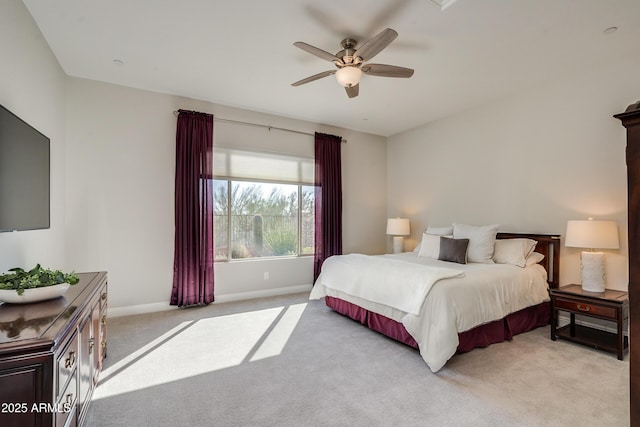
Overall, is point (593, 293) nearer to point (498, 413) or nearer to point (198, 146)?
point (498, 413)

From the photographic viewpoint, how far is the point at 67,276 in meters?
1.94

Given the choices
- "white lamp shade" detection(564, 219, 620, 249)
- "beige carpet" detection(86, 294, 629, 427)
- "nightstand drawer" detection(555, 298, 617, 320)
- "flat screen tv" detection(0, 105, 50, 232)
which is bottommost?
"beige carpet" detection(86, 294, 629, 427)

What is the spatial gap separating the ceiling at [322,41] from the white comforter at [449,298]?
218 centimetres

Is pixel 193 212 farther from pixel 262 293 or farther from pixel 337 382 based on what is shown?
pixel 337 382

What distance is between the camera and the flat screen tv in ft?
5.96

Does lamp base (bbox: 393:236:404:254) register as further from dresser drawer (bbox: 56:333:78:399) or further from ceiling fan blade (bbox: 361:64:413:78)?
dresser drawer (bbox: 56:333:78:399)

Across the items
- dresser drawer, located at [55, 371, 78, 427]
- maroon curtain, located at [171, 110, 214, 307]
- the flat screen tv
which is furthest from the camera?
maroon curtain, located at [171, 110, 214, 307]

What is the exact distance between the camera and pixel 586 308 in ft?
9.74

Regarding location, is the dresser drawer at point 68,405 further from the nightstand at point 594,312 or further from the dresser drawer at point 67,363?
the nightstand at point 594,312

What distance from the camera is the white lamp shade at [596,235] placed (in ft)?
9.96

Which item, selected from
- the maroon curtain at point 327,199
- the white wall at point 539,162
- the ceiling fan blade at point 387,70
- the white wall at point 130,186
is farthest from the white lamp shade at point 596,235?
the white wall at point 130,186

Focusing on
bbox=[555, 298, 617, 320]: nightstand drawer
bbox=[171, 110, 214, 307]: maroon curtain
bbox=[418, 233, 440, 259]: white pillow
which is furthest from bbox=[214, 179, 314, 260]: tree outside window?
bbox=[555, 298, 617, 320]: nightstand drawer

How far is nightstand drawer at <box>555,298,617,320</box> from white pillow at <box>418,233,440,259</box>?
1378 millimetres

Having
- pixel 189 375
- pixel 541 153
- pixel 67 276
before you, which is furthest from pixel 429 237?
pixel 67 276
